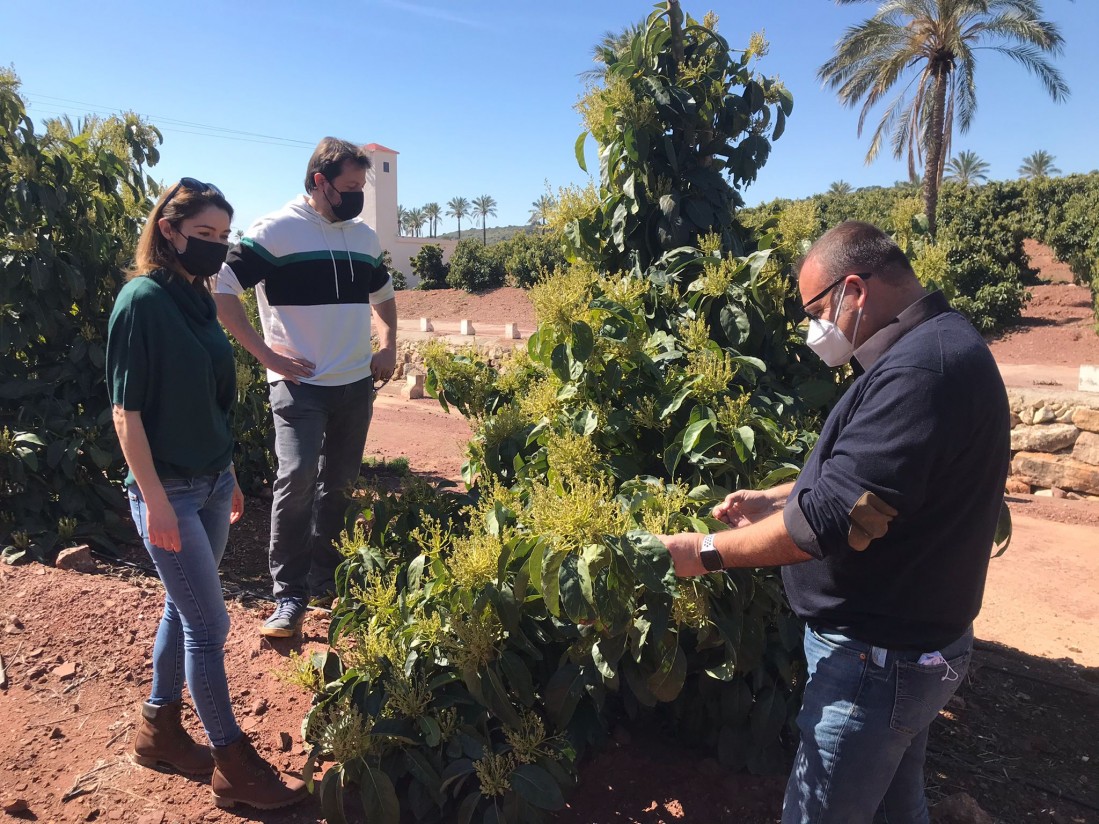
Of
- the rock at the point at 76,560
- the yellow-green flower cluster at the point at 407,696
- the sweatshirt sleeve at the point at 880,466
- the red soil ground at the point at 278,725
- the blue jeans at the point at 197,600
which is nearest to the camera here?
the sweatshirt sleeve at the point at 880,466

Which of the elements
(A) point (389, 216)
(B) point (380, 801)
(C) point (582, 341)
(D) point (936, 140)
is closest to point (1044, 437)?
(C) point (582, 341)

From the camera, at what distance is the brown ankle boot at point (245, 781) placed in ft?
7.23

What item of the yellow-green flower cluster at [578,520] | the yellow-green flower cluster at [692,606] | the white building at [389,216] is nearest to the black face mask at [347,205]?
the yellow-green flower cluster at [578,520]

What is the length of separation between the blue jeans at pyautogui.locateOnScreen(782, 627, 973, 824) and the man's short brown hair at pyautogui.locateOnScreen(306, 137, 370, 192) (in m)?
2.56

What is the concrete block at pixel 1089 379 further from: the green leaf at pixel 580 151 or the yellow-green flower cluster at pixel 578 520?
the yellow-green flower cluster at pixel 578 520

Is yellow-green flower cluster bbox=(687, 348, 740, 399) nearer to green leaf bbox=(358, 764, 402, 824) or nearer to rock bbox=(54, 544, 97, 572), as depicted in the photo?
green leaf bbox=(358, 764, 402, 824)

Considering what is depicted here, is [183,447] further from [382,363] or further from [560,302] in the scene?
[382,363]

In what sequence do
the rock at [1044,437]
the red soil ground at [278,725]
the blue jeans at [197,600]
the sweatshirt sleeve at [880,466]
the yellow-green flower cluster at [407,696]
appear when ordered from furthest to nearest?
A: the rock at [1044,437]
the red soil ground at [278,725]
the blue jeans at [197,600]
the yellow-green flower cluster at [407,696]
the sweatshirt sleeve at [880,466]

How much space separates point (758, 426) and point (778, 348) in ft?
2.13

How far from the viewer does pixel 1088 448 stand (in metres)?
7.52

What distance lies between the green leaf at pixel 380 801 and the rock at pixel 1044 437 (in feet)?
26.3

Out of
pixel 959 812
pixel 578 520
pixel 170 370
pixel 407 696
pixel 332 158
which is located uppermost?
pixel 332 158

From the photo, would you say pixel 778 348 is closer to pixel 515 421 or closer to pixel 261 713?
pixel 515 421

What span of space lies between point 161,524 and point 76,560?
2147 millimetres
